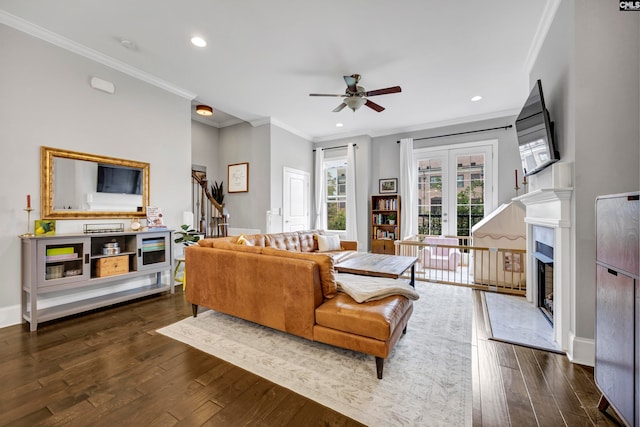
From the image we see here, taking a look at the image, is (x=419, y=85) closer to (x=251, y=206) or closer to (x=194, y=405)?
(x=251, y=206)

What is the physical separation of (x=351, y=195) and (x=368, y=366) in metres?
4.54

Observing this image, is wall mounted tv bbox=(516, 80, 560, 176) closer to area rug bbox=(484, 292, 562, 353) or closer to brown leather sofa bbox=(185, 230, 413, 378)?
area rug bbox=(484, 292, 562, 353)

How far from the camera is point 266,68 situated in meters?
3.53

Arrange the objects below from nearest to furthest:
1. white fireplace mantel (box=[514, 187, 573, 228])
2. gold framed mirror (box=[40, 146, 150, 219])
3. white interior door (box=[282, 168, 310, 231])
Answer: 1. white fireplace mantel (box=[514, 187, 573, 228])
2. gold framed mirror (box=[40, 146, 150, 219])
3. white interior door (box=[282, 168, 310, 231])

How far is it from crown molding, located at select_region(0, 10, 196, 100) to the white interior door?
8.51 feet

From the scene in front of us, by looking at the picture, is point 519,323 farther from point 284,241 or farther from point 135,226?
point 135,226

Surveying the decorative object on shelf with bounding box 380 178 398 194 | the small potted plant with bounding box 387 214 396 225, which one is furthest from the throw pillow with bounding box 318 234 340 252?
the decorative object on shelf with bounding box 380 178 398 194

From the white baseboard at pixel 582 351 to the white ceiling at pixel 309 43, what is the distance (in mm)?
2955

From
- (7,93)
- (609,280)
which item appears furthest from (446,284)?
(7,93)

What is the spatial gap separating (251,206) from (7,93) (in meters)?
3.61

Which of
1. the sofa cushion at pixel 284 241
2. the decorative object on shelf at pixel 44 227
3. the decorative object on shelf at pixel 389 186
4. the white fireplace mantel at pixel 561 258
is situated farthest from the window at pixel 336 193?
the decorative object on shelf at pixel 44 227

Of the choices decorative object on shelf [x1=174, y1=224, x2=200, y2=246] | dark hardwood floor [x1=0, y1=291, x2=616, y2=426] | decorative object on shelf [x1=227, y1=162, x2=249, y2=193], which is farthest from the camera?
decorative object on shelf [x1=227, y1=162, x2=249, y2=193]

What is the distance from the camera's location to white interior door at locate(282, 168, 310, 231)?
5.84m

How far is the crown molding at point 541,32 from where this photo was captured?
2.38 m
